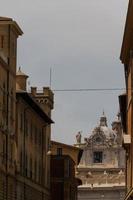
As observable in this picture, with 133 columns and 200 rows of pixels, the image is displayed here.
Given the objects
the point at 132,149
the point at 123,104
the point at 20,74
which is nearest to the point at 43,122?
the point at 20,74

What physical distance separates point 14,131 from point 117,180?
111m

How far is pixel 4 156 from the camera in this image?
67.3 meters

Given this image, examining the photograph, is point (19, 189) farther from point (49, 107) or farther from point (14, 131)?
point (49, 107)

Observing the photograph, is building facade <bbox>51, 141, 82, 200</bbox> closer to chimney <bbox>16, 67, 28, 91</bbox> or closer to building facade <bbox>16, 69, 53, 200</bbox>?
building facade <bbox>16, 69, 53, 200</bbox>

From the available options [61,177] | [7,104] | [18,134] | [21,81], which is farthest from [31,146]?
[61,177]

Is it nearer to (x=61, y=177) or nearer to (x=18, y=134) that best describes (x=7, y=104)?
(x=18, y=134)

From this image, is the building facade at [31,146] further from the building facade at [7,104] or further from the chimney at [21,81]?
the building facade at [7,104]

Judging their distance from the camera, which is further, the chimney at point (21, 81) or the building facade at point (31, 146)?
the chimney at point (21, 81)

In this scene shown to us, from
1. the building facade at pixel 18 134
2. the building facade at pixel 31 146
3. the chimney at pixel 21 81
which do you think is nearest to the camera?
the building facade at pixel 18 134

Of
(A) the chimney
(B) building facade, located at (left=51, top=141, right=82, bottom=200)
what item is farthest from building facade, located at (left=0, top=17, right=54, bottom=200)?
(B) building facade, located at (left=51, top=141, right=82, bottom=200)

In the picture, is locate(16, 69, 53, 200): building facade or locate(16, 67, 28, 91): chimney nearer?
locate(16, 69, 53, 200): building facade

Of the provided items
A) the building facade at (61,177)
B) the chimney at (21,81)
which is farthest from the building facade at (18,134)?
the building facade at (61,177)

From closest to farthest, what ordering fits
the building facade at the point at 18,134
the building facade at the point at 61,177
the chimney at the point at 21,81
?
the building facade at the point at 18,134
the chimney at the point at 21,81
the building facade at the point at 61,177

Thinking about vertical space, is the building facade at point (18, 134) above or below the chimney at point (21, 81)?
below
